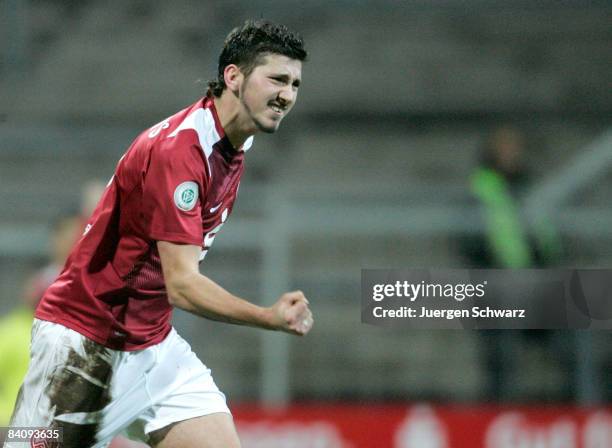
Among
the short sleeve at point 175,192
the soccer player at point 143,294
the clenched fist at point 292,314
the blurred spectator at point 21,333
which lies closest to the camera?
the clenched fist at point 292,314

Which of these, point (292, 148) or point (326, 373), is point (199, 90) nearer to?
point (292, 148)

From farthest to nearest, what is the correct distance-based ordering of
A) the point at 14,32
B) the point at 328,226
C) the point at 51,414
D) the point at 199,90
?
the point at 199,90, the point at 14,32, the point at 328,226, the point at 51,414

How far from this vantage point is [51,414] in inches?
135

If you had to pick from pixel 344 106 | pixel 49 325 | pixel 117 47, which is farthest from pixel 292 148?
pixel 49 325

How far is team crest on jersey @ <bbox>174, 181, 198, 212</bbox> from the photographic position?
10.3ft

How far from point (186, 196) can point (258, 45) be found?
0.54m

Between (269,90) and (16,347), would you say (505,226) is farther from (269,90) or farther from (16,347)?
(269,90)

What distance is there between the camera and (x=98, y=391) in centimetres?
347

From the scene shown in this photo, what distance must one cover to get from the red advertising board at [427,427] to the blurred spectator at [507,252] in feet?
0.60

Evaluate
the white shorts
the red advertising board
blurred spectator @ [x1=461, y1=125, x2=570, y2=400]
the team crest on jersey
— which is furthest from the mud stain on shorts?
blurred spectator @ [x1=461, y1=125, x2=570, y2=400]

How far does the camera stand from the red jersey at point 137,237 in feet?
10.6

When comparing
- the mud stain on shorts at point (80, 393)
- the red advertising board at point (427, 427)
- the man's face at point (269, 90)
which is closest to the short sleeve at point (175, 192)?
the man's face at point (269, 90)

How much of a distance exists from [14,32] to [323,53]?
9.06ft

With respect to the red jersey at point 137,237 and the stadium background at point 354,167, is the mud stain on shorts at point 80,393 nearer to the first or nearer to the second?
the red jersey at point 137,237
